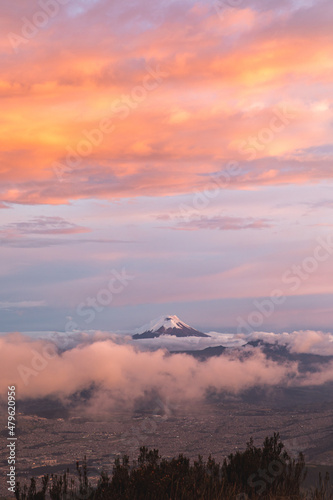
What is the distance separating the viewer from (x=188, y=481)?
36.8 ft

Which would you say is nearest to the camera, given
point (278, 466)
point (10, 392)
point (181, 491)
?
point (181, 491)

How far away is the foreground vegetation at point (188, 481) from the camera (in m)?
10.9

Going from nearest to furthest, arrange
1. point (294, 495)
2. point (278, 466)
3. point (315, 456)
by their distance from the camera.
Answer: point (294, 495), point (278, 466), point (315, 456)

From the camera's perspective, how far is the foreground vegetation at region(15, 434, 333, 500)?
10.9 metres

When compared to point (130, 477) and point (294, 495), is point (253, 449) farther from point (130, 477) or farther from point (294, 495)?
point (130, 477)

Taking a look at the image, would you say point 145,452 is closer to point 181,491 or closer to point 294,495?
point 181,491

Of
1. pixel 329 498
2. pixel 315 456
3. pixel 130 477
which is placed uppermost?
pixel 130 477

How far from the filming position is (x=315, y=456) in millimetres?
197750

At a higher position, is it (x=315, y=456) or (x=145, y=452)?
(x=145, y=452)

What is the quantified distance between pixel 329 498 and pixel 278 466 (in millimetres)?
1518

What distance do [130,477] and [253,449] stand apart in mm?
4267

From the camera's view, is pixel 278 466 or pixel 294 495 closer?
pixel 294 495

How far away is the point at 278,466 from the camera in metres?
13.6

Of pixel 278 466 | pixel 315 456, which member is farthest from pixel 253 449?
pixel 315 456
